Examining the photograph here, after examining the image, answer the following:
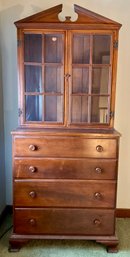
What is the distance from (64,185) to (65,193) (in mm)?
67

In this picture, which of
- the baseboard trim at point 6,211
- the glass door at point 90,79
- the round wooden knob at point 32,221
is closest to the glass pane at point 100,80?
the glass door at point 90,79

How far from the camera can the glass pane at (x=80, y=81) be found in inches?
75.5

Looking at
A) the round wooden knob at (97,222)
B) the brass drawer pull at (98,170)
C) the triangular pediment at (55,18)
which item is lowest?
the round wooden knob at (97,222)

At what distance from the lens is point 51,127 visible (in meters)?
1.96

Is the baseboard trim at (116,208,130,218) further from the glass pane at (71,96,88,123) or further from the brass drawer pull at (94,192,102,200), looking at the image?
the glass pane at (71,96,88,123)

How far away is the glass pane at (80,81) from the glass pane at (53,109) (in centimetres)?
16

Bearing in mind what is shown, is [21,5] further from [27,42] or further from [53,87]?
[53,87]

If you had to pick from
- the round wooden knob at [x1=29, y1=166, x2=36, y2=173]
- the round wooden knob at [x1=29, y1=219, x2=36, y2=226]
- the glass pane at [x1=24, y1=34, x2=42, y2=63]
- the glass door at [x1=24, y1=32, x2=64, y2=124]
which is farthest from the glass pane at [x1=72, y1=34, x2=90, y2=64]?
the round wooden knob at [x1=29, y1=219, x2=36, y2=226]

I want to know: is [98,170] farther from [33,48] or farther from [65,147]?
[33,48]

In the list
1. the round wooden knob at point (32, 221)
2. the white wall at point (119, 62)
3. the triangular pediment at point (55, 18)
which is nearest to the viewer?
the triangular pediment at point (55, 18)

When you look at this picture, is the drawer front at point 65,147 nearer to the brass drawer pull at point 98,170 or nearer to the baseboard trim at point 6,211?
the brass drawer pull at point 98,170

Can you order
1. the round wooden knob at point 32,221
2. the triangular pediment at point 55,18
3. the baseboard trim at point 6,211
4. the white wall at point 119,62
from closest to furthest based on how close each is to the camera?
the triangular pediment at point 55,18 → the round wooden knob at point 32,221 → the white wall at point 119,62 → the baseboard trim at point 6,211

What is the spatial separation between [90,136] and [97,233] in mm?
817

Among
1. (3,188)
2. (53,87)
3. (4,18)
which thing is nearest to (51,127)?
(53,87)
